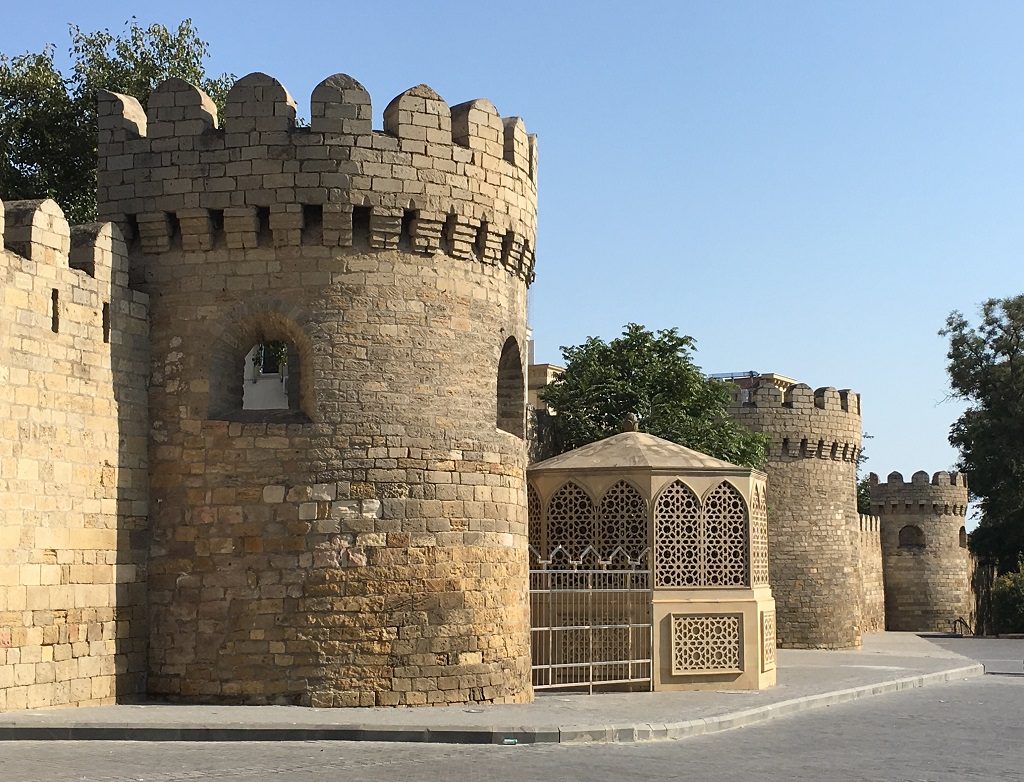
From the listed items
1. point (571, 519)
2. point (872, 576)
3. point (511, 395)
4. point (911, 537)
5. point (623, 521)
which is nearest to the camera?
point (511, 395)

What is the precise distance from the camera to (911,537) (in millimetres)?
44125

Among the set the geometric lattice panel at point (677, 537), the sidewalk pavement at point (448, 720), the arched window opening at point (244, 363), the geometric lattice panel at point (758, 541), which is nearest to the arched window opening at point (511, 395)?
the geometric lattice panel at point (677, 537)

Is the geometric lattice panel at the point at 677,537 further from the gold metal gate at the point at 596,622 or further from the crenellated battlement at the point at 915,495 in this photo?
the crenellated battlement at the point at 915,495

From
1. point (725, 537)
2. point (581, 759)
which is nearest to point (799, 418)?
point (725, 537)

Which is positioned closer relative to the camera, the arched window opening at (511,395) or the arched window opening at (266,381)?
the arched window opening at (511,395)

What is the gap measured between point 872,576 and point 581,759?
3043cm

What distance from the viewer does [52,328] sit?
13539 millimetres

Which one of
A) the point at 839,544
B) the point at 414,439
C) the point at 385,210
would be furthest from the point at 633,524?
the point at 839,544

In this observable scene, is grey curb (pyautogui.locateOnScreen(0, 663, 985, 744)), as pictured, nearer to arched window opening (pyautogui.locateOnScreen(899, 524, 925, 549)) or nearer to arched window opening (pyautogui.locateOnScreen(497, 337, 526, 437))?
arched window opening (pyautogui.locateOnScreen(497, 337, 526, 437))

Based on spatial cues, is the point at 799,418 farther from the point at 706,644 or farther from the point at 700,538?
the point at 706,644

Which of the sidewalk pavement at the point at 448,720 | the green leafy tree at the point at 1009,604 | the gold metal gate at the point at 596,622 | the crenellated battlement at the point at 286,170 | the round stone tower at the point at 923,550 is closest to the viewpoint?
the sidewalk pavement at the point at 448,720

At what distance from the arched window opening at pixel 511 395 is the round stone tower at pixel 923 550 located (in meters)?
28.6

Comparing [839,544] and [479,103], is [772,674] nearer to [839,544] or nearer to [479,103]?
[479,103]

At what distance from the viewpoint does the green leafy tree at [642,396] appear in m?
Result: 25.7
